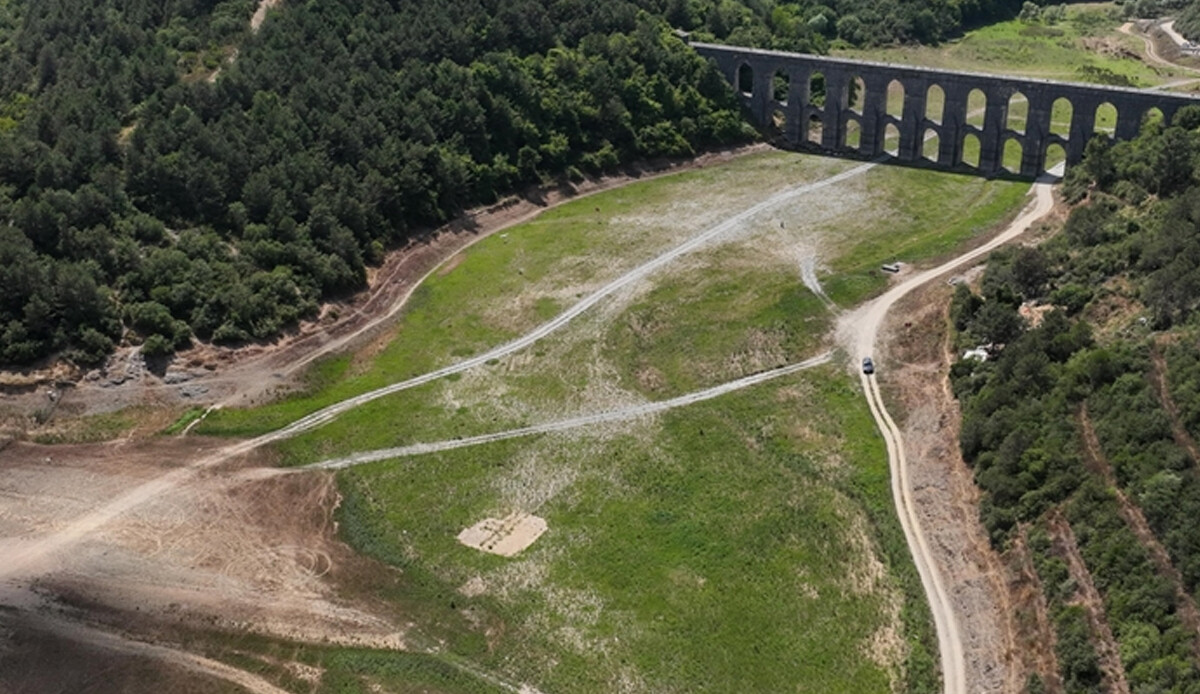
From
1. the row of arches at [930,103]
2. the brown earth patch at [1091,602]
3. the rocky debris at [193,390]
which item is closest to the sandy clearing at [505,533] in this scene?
the rocky debris at [193,390]

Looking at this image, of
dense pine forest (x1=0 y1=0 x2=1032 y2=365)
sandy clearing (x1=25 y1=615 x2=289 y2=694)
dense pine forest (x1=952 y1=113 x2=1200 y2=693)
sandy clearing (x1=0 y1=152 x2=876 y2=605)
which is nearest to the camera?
dense pine forest (x1=952 y1=113 x2=1200 y2=693)

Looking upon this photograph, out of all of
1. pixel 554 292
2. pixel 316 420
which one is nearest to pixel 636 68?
pixel 554 292

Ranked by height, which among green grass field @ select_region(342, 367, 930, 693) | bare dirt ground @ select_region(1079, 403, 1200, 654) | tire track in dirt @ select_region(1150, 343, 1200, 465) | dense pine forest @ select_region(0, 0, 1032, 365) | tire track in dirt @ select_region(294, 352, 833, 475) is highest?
dense pine forest @ select_region(0, 0, 1032, 365)

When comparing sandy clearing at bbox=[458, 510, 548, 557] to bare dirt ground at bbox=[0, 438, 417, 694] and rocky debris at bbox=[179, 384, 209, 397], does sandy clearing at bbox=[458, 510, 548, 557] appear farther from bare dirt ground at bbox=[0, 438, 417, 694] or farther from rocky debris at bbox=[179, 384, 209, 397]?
rocky debris at bbox=[179, 384, 209, 397]

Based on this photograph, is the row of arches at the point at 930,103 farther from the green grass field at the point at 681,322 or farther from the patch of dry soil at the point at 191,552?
the patch of dry soil at the point at 191,552

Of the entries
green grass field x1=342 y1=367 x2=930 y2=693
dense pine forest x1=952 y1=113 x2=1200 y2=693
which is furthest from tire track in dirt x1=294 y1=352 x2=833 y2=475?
dense pine forest x1=952 y1=113 x2=1200 y2=693
